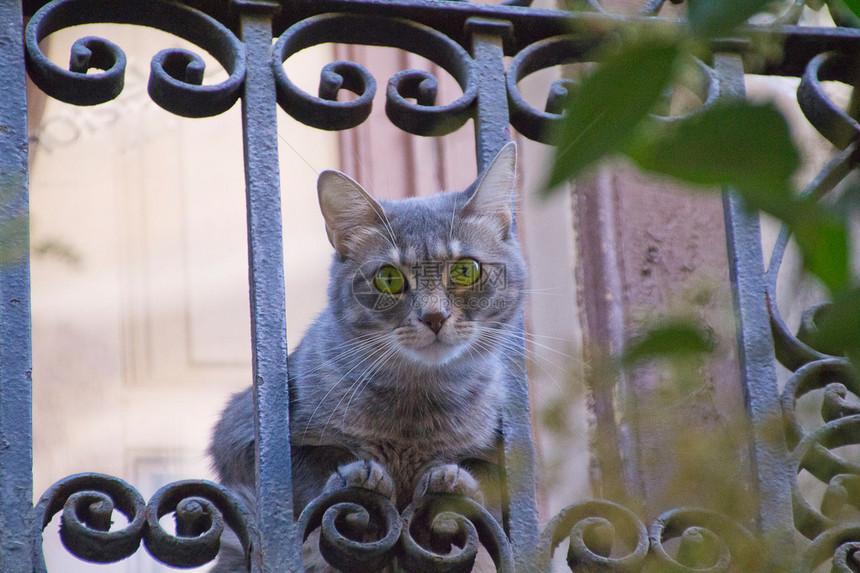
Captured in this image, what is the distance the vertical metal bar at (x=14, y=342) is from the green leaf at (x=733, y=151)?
85 centimetres

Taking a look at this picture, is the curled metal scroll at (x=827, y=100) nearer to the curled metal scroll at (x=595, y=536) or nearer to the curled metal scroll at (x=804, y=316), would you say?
the curled metal scroll at (x=804, y=316)

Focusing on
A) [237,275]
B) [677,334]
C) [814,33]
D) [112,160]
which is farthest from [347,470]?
[112,160]

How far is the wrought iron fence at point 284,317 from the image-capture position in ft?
3.77

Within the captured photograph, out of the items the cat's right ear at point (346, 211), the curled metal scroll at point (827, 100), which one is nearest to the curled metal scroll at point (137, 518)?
the cat's right ear at point (346, 211)

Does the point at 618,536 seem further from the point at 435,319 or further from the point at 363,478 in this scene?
the point at 435,319

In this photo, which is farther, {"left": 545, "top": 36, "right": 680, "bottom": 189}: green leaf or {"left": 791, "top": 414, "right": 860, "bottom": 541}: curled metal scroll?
{"left": 791, "top": 414, "right": 860, "bottom": 541}: curled metal scroll

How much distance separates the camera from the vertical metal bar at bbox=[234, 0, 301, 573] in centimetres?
119

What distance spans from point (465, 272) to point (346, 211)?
0.28 metres

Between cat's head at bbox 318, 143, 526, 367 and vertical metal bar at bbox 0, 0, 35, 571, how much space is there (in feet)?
2.25

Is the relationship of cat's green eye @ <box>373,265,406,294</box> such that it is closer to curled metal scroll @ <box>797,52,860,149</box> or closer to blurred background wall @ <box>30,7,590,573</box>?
blurred background wall @ <box>30,7,590,573</box>

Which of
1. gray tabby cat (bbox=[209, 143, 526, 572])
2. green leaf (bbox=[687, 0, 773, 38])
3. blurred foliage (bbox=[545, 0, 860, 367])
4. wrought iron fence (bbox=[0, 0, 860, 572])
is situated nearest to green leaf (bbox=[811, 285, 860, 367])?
blurred foliage (bbox=[545, 0, 860, 367])

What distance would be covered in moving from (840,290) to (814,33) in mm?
1419

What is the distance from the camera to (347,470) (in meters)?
1.54

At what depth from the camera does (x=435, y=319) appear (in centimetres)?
182
